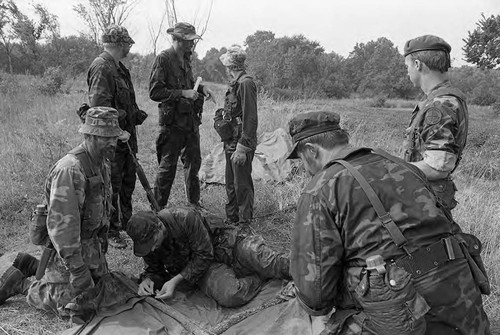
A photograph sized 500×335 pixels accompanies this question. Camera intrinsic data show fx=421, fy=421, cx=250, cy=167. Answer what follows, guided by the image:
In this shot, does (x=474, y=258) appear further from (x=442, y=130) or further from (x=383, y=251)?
(x=442, y=130)

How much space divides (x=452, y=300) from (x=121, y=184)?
10.8ft

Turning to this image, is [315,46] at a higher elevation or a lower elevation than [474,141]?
higher

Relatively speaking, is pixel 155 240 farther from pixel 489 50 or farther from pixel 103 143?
pixel 489 50

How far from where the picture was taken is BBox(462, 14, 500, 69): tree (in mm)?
15883

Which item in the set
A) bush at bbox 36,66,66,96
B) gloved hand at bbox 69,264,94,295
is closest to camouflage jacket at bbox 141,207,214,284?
gloved hand at bbox 69,264,94,295

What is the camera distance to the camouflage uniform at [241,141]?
4246mm

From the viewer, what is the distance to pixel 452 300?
173 centimetres

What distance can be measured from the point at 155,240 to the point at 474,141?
8893 mm

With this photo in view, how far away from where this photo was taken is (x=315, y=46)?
3056cm

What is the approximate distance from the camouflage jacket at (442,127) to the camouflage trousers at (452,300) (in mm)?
878

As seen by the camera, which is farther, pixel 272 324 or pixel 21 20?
pixel 21 20

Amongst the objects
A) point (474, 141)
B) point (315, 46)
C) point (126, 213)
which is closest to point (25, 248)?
point (126, 213)

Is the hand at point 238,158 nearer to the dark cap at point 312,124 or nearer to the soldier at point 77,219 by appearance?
the soldier at point 77,219

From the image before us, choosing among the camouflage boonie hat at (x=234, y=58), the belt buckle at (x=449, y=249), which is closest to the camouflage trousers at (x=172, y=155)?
the camouflage boonie hat at (x=234, y=58)
